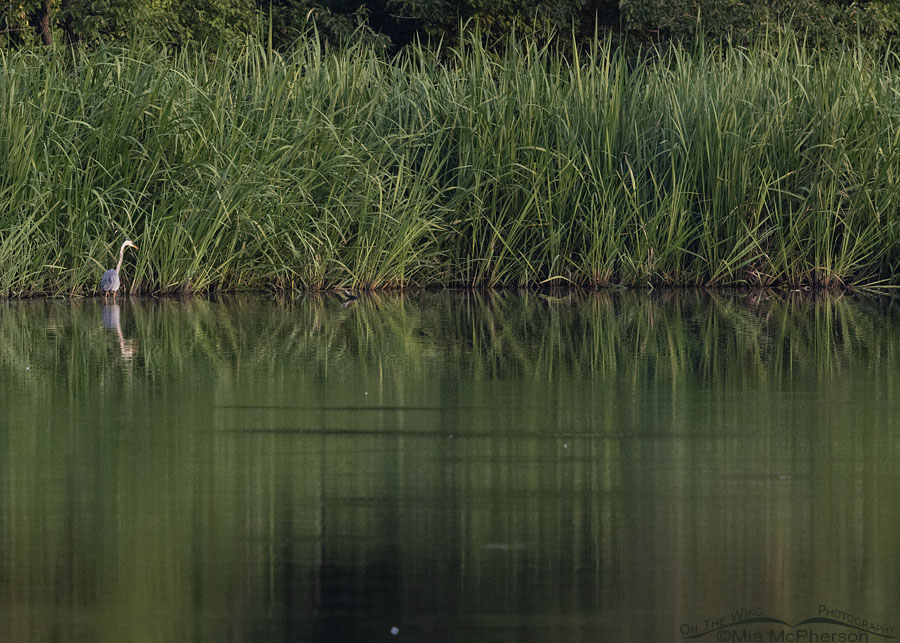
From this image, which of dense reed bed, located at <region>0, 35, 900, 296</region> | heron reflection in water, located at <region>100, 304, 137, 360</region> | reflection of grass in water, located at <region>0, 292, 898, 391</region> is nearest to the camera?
reflection of grass in water, located at <region>0, 292, 898, 391</region>

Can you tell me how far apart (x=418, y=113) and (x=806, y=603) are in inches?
432

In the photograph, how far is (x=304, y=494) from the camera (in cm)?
572

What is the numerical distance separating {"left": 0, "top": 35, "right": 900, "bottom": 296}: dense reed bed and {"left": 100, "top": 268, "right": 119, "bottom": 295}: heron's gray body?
45 cm

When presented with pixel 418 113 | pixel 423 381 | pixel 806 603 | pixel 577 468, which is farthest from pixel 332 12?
pixel 806 603

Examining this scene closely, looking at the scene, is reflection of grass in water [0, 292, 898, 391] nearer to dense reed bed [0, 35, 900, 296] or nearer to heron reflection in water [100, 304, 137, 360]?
heron reflection in water [100, 304, 137, 360]

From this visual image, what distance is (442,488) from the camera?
579 centimetres

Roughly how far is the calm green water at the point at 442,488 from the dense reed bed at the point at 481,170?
3.51m

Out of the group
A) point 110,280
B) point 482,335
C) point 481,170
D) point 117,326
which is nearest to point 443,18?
point 481,170

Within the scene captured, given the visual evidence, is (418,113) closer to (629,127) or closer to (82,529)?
(629,127)

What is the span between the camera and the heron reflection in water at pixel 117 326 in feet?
32.4

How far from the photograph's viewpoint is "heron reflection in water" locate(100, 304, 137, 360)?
9.87 meters

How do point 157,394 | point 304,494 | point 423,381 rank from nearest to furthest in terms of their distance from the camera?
1. point 304,494
2. point 157,394
3. point 423,381

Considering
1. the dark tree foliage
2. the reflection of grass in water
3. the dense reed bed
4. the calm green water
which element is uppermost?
the dark tree foliage

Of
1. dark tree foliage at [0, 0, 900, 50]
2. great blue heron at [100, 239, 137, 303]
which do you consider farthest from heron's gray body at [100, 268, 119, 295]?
dark tree foliage at [0, 0, 900, 50]
